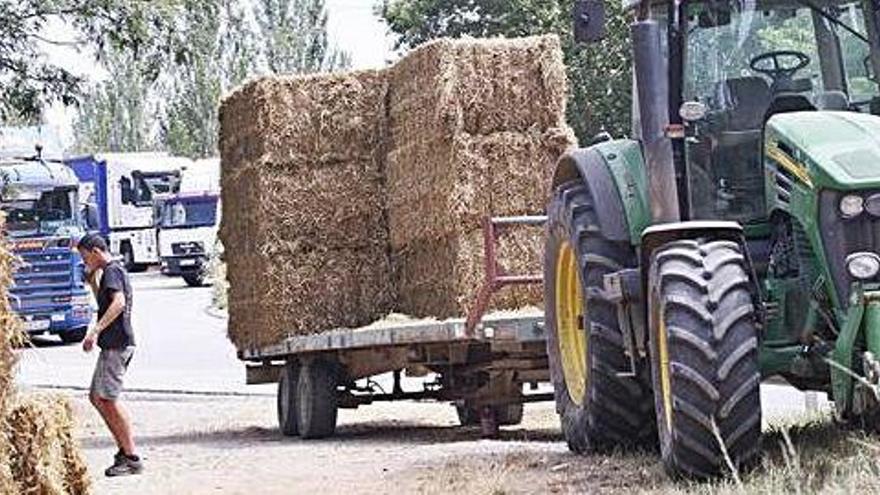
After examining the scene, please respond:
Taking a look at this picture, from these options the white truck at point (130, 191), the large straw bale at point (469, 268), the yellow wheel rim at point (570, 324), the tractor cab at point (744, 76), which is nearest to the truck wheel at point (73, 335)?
the white truck at point (130, 191)

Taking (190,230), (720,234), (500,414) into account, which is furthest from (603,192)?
(190,230)

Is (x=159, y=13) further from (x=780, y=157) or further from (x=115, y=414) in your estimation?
(x=780, y=157)

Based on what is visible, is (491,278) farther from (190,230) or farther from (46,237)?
(190,230)

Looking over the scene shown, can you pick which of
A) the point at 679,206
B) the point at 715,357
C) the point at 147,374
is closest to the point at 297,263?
the point at 679,206

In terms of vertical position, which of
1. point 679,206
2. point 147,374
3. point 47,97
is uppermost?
point 47,97

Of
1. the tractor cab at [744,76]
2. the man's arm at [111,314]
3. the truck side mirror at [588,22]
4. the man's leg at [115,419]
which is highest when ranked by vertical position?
the truck side mirror at [588,22]

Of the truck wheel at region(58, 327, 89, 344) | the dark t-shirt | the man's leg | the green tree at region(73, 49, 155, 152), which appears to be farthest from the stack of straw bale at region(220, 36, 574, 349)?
the green tree at region(73, 49, 155, 152)

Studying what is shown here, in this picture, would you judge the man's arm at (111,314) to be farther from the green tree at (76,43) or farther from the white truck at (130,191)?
the white truck at (130,191)

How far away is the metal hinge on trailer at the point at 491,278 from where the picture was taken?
1488 cm

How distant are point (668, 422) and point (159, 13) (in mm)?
11938

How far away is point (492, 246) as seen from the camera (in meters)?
15.0

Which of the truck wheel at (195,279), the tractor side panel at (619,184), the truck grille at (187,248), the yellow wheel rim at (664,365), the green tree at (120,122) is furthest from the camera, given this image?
the green tree at (120,122)

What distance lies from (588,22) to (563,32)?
3444 cm

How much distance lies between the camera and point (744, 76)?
35.8ft
